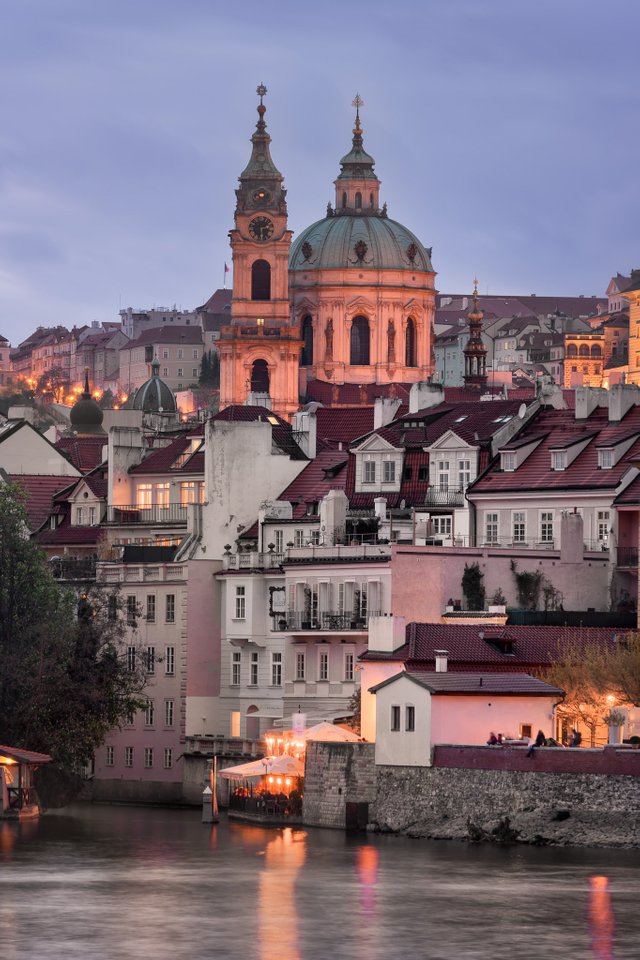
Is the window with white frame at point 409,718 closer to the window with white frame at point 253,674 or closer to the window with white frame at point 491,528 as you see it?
the window with white frame at point 253,674

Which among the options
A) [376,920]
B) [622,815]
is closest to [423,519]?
[622,815]

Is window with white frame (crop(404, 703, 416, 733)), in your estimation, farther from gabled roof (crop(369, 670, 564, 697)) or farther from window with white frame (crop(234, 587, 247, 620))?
window with white frame (crop(234, 587, 247, 620))

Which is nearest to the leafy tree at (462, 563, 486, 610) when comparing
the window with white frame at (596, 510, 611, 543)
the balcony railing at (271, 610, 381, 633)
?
the balcony railing at (271, 610, 381, 633)

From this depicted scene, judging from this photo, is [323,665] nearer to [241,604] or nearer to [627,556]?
[241,604]

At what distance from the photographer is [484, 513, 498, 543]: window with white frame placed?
123m

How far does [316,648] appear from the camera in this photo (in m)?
118

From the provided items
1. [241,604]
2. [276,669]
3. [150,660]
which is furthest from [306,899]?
[150,660]

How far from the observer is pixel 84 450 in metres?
169

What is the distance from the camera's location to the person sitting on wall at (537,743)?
96000mm

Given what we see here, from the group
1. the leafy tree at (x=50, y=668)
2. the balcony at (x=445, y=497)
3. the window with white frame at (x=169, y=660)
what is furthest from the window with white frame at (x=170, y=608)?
the balcony at (x=445, y=497)

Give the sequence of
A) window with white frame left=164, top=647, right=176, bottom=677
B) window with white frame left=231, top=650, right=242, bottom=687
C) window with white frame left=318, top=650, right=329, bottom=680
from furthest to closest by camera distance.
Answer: window with white frame left=164, top=647, right=176, bottom=677 → window with white frame left=231, top=650, right=242, bottom=687 → window with white frame left=318, top=650, right=329, bottom=680

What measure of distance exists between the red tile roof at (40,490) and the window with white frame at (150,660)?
2297cm

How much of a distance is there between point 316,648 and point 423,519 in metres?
8.71

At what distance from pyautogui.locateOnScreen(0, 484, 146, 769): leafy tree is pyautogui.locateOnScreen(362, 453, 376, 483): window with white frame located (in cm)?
1382
